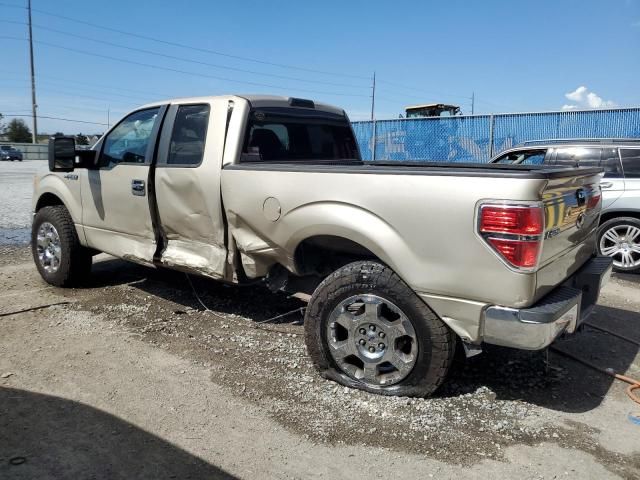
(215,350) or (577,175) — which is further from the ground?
(577,175)

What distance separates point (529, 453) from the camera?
Answer: 9.34 ft

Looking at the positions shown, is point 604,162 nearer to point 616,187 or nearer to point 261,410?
point 616,187

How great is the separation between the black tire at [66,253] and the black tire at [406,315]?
10.5 ft

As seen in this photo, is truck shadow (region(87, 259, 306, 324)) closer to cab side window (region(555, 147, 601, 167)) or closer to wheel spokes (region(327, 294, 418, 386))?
wheel spokes (region(327, 294, 418, 386))

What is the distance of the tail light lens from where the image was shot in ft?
9.00

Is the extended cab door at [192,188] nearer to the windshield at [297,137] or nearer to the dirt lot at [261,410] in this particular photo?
→ the windshield at [297,137]

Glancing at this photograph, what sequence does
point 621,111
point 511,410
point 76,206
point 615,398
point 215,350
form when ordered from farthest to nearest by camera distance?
point 621,111, point 76,206, point 215,350, point 615,398, point 511,410

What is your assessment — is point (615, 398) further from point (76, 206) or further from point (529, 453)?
point (76, 206)

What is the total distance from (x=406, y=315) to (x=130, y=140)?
3249mm

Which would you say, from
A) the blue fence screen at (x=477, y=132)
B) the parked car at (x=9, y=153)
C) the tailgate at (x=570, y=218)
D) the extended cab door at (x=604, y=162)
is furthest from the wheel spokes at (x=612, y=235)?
the parked car at (x=9, y=153)

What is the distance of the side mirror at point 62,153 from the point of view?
5.04 m

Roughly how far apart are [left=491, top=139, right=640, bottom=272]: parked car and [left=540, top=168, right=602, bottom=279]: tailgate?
12.1 feet

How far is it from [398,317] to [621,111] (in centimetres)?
1045

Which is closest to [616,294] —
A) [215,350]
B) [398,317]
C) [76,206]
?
[398,317]
